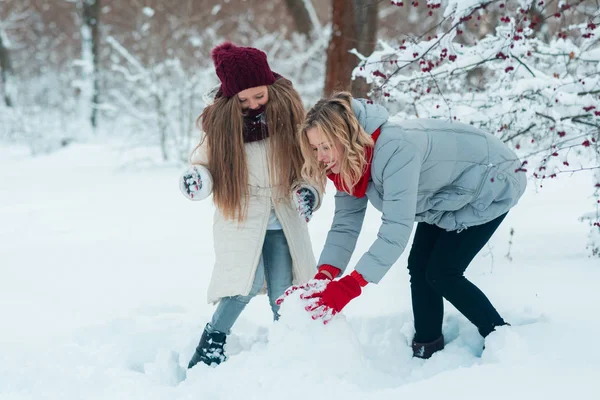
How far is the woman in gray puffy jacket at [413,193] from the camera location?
2.19m

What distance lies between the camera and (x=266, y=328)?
3.30 m

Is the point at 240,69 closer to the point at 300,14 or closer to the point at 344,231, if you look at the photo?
the point at 344,231

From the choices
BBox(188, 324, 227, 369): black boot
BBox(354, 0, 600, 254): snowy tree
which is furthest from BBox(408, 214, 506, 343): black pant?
BBox(188, 324, 227, 369): black boot

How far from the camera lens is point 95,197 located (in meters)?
7.77

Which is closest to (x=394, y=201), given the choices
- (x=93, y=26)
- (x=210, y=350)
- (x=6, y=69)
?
(x=210, y=350)

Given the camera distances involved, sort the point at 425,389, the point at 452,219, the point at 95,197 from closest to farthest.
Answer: the point at 425,389 < the point at 452,219 < the point at 95,197

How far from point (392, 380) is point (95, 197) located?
626cm

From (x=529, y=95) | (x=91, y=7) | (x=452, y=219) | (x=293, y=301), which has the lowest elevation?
(x=293, y=301)

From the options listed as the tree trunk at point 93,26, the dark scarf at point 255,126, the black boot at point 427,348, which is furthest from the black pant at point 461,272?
the tree trunk at point 93,26

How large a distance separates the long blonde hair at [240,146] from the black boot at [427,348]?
1004 millimetres

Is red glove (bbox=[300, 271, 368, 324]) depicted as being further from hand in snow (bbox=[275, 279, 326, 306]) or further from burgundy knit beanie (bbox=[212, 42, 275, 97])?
burgundy knit beanie (bbox=[212, 42, 275, 97])

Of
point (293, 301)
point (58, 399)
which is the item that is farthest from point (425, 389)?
point (58, 399)

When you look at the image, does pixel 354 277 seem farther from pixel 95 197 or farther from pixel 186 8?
pixel 186 8

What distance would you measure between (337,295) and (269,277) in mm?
669
